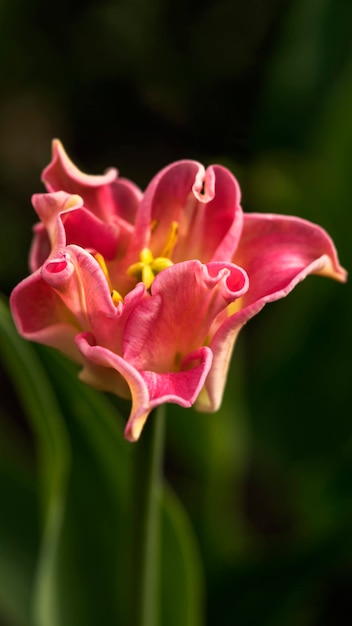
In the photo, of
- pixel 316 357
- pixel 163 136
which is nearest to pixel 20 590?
pixel 316 357

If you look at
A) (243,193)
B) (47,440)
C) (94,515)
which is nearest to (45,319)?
(47,440)

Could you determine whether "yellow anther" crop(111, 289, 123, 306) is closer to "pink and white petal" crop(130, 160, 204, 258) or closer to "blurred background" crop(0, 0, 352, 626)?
"pink and white petal" crop(130, 160, 204, 258)

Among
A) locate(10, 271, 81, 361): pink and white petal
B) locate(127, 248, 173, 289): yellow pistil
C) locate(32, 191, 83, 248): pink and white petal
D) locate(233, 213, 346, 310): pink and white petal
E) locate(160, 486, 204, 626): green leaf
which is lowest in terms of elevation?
locate(160, 486, 204, 626): green leaf

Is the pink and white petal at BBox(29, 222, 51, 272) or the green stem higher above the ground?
the pink and white petal at BBox(29, 222, 51, 272)

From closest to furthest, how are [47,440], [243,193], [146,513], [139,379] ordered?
[139,379] < [146,513] < [47,440] < [243,193]

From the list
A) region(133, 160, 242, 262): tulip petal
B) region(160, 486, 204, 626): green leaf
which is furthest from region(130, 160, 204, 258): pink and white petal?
region(160, 486, 204, 626): green leaf

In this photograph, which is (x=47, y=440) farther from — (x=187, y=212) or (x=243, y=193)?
(x=243, y=193)

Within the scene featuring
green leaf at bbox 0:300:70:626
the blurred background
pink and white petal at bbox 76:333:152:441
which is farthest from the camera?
the blurred background
